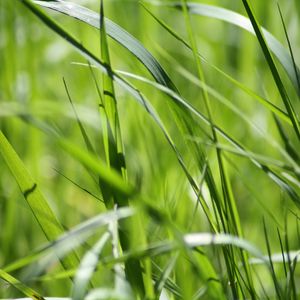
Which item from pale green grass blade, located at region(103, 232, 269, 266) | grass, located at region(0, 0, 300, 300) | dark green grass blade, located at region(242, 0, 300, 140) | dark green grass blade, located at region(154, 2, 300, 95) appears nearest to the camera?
pale green grass blade, located at region(103, 232, 269, 266)

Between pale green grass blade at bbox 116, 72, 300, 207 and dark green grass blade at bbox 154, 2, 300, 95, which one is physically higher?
dark green grass blade at bbox 154, 2, 300, 95

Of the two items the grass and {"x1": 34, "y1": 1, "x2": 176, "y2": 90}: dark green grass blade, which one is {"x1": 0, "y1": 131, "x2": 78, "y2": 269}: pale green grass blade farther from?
{"x1": 34, "y1": 1, "x2": 176, "y2": 90}: dark green grass blade

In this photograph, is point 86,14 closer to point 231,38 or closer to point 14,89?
point 14,89

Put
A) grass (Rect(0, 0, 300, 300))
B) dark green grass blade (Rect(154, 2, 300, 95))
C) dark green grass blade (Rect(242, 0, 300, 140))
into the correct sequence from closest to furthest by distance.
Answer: grass (Rect(0, 0, 300, 300)) → dark green grass blade (Rect(242, 0, 300, 140)) → dark green grass blade (Rect(154, 2, 300, 95))

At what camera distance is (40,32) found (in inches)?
90.7

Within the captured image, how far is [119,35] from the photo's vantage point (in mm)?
948

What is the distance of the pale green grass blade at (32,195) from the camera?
91 cm

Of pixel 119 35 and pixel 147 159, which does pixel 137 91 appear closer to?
pixel 119 35

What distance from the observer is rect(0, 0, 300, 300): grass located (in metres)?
0.80

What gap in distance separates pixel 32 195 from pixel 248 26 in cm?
39

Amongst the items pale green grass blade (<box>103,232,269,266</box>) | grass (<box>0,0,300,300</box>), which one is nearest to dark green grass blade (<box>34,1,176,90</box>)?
grass (<box>0,0,300,300</box>)

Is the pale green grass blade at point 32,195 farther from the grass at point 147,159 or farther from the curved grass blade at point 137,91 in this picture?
the curved grass blade at point 137,91

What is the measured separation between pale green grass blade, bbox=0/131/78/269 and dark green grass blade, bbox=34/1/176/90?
0.18 meters

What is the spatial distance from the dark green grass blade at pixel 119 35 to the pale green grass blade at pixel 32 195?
0.58 ft
